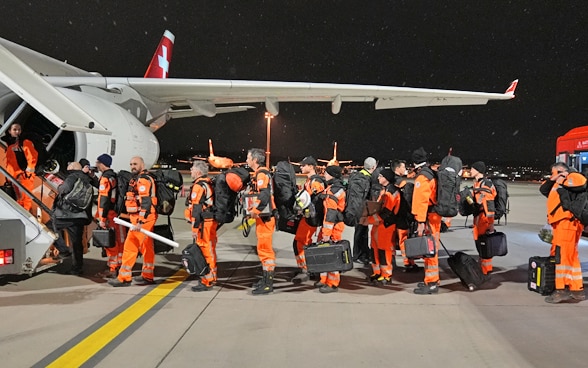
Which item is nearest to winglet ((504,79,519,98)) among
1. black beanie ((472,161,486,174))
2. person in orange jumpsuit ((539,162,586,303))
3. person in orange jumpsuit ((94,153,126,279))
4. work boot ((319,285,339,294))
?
black beanie ((472,161,486,174))

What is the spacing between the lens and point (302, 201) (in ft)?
18.0

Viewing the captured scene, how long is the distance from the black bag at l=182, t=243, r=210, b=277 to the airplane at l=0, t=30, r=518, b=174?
5.43ft

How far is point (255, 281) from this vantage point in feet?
19.7

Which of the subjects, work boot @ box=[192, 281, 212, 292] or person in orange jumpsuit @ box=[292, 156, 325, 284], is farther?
person in orange jumpsuit @ box=[292, 156, 325, 284]

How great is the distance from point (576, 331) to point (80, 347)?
4.31 m

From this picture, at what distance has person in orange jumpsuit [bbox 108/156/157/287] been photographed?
558 cm

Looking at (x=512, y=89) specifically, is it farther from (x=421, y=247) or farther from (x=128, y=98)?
(x=128, y=98)

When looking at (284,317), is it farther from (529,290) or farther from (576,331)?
(529,290)

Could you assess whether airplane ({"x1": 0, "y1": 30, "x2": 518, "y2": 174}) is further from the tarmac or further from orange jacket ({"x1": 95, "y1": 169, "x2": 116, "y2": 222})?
the tarmac

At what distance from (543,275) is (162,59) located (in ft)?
41.3

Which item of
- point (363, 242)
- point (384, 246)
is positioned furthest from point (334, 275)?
point (363, 242)

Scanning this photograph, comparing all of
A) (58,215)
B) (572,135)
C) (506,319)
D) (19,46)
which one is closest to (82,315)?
(58,215)

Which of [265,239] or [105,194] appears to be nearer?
[265,239]

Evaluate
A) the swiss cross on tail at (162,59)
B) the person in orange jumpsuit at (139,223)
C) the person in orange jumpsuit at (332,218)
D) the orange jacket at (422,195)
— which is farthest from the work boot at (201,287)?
the swiss cross on tail at (162,59)
